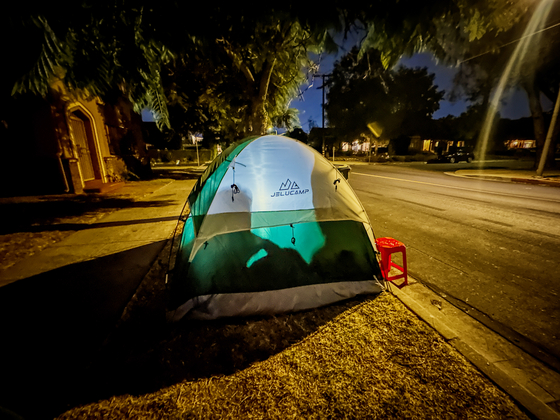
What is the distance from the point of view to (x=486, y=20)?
160cm

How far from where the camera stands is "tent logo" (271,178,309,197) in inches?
124

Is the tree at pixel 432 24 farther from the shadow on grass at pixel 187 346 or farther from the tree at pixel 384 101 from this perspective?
the tree at pixel 384 101

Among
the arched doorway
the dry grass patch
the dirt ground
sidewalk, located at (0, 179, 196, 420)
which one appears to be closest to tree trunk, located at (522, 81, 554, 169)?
the dry grass patch

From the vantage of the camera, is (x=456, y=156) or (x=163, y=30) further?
(x=456, y=156)

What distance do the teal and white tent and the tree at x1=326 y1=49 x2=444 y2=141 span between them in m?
40.2

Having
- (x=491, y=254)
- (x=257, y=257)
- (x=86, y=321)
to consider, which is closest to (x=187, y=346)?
(x=257, y=257)

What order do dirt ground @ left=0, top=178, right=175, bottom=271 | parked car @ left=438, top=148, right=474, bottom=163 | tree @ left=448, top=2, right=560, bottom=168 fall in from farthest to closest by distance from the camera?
parked car @ left=438, top=148, right=474, bottom=163
tree @ left=448, top=2, right=560, bottom=168
dirt ground @ left=0, top=178, right=175, bottom=271

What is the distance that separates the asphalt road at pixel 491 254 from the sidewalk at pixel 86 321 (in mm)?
436

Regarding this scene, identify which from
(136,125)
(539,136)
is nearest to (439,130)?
(539,136)

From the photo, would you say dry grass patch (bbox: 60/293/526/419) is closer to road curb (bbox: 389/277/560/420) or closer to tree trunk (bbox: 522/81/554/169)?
road curb (bbox: 389/277/560/420)

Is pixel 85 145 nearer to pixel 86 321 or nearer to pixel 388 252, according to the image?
pixel 86 321

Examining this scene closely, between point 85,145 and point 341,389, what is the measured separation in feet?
43.5

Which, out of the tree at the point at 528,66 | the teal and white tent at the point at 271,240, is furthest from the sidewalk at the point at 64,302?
the tree at the point at 528,66

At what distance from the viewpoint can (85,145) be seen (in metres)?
10.5
